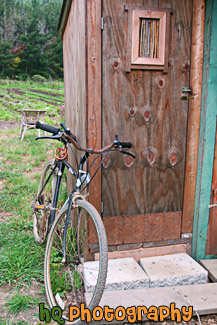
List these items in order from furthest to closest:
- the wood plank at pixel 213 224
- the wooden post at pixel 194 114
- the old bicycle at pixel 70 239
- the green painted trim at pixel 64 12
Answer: the green painted trim at pixel 64 12, the wood plank at pixel 213 224, the wooden post at pixel 194 114, the old bicycle at pixel 70 239

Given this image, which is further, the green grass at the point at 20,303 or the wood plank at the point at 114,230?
the wood plank at the point at 114,230

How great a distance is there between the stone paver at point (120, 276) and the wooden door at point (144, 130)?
0.24 metres

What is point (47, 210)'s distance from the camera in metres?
2.82

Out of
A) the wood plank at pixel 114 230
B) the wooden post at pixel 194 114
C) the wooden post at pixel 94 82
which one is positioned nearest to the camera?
the wooden post at pixel 94 82

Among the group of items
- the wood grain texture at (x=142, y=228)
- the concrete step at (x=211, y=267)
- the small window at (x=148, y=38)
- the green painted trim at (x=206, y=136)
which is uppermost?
the small window at (x=148, y=38)

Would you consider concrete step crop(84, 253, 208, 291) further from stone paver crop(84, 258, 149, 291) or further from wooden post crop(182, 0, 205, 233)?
wooden post crop(182, 0, 205, 233)

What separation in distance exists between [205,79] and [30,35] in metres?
36.5

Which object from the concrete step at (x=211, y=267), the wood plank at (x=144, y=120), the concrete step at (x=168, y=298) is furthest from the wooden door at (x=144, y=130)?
the concrete step at (x=168, y=298)

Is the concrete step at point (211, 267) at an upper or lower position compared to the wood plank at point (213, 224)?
lower

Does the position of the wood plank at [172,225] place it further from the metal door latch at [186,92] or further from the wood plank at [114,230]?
the metal door latch at [186,92]

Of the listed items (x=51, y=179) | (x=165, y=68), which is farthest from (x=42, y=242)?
(x=165, y=68)

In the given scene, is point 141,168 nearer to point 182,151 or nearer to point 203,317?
point 182,151

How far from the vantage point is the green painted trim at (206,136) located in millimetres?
2652

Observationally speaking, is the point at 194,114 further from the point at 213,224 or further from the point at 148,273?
the point at 148,273
